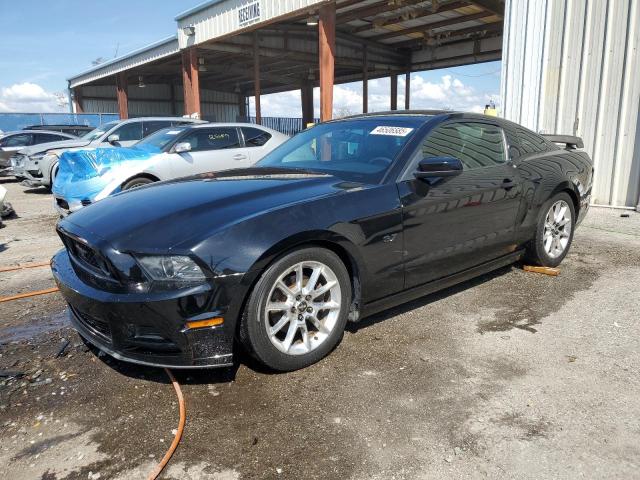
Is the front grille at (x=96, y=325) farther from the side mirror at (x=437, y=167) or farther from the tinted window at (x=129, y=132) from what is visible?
the tinted window at (x=129, y=132)

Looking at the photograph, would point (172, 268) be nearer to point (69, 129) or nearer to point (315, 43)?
point (69, 129)

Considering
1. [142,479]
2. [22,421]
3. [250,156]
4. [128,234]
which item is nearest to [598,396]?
[142,479]

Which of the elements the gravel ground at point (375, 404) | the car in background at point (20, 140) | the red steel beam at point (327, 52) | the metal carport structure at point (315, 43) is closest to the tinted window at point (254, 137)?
the red steel beam at point (327, 52)

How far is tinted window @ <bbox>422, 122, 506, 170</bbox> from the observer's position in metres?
3.54

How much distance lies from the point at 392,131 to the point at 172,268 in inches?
75.9

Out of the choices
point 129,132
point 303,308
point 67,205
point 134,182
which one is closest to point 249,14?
point 129,132

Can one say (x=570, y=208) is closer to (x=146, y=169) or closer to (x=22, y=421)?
(x=22, y=421)

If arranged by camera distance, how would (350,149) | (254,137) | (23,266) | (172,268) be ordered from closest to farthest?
(172,268) → (350,149) → (23,266) → (254,137)

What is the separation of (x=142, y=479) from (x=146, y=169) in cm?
559

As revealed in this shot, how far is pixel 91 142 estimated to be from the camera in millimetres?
10383

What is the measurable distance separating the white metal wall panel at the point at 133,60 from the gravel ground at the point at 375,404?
18302 millimetres

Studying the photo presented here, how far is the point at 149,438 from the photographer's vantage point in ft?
7.43

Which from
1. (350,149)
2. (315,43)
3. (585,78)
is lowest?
(350,149)

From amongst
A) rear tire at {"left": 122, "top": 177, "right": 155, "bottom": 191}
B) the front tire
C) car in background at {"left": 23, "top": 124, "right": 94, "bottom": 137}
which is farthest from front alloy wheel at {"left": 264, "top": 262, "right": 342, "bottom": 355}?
car in background at {"left": 23, "top": 124, "right": 94, "bottom": 137}
